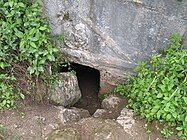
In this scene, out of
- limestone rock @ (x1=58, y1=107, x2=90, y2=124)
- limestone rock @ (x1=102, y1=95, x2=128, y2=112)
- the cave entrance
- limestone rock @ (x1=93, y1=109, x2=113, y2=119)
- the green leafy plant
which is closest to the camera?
the green leafy plant

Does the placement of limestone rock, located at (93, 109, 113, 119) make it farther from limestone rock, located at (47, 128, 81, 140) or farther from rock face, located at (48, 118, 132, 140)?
limestone rock, located at (47, 128, 81, 140)

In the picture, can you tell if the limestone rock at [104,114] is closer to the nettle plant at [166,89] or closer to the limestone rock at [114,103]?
the limestone rock at [114,103]

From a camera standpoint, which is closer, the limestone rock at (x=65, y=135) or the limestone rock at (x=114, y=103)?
the limestone rock at (x=65, y=135)

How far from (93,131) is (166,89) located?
90 cm

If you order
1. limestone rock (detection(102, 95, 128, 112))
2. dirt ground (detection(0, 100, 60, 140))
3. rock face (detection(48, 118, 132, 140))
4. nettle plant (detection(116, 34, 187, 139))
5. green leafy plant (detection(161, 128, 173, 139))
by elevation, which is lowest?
dirt ground (detection(0, 100, 60, 140))

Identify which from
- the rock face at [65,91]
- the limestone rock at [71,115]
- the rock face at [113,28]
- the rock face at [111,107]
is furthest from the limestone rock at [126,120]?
the rock face at [65,91]

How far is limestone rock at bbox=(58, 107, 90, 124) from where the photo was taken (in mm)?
4348

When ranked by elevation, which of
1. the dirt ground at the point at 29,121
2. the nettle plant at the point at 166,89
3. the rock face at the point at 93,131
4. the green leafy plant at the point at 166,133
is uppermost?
the nettle plant at the point at 166,89

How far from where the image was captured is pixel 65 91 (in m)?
4.65

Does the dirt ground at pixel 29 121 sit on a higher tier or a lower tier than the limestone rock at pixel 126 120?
lower

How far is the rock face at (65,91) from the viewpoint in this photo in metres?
4.56

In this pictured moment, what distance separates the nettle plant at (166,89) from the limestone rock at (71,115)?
2.01 ft

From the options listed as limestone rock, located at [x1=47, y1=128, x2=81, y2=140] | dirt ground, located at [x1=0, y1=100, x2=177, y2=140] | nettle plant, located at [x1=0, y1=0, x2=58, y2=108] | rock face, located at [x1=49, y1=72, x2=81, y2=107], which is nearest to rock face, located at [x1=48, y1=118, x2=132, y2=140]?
limestone rock, located at [x1=47, y1=128, x2=81, y2=140]

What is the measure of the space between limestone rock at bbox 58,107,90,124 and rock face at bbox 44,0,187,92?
65 cm
